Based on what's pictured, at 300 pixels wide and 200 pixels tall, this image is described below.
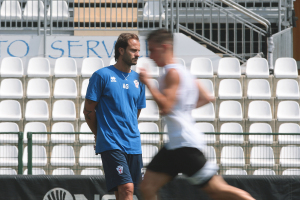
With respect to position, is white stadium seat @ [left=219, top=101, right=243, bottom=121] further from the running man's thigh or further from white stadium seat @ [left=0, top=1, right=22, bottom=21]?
white stadium seat @ [left=0, top=1, right=22, bottom=21]

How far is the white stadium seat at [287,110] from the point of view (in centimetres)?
872

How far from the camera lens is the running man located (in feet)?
10.8

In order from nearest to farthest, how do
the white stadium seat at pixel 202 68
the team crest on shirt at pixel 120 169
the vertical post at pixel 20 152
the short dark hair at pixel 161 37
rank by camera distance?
1. the short dark hair at pixel 161 37
2. the team crest on shirt at pixel 120 169
3. the vertical post at pixel 20 152
4. the white stadium seat at pixel 202 68

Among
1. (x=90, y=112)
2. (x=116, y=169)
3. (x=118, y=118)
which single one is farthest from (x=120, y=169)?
(x=90, y=112)

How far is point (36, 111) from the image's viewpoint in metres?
8.68

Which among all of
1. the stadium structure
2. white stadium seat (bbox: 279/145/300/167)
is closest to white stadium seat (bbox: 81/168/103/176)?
the stadium structure

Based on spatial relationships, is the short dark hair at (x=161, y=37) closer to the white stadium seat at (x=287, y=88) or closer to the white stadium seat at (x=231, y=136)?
the white stadium seat at (x=231, y=136)

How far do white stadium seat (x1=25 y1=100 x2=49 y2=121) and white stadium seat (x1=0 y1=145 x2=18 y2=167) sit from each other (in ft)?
5.29

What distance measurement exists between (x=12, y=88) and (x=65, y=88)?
3.30 feet

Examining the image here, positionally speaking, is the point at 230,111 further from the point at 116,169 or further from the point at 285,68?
the point at 116,169

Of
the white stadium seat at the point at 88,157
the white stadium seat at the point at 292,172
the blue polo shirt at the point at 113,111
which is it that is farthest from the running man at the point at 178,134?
the white stadium seat at the point at 292,172

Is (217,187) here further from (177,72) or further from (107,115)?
(107,115)

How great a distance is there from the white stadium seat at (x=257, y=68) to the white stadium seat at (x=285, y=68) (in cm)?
20

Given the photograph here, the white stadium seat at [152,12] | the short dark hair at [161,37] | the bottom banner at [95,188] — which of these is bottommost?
the bottom banner at [95,188]
